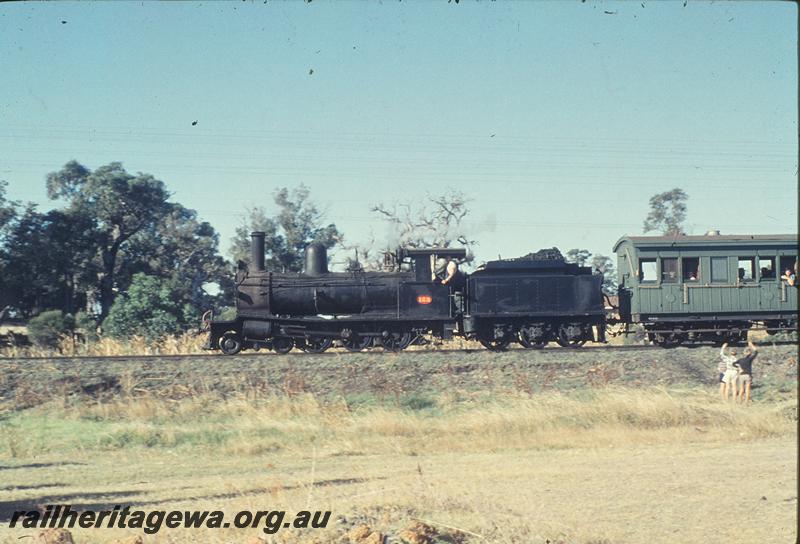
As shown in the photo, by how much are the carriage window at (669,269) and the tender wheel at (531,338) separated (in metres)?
4.14

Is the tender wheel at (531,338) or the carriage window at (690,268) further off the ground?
the carriage window at (690,268)

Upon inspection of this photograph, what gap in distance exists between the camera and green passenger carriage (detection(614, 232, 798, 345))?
23531mm

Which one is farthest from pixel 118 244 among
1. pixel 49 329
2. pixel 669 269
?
pixel 669 269

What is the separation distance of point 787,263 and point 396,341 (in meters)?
12.2

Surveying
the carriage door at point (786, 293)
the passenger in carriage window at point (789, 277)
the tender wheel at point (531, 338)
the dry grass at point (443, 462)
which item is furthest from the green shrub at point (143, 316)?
the passenger in carriage window at point (789, 277)

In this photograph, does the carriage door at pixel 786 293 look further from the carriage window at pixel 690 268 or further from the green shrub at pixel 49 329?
the green shrub at pixel 49 329

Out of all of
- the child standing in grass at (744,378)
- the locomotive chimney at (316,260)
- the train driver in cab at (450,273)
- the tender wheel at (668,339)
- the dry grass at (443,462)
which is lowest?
the dry grass at (443,462)

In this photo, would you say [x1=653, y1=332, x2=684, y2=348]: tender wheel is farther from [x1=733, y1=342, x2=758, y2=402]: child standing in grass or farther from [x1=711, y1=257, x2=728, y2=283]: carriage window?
[x1=733, y1=342, x2=758, y2=402]: child standing in grass

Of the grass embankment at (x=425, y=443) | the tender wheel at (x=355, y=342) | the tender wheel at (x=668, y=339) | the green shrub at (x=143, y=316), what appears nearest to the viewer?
the grass embankment at (x=425, y=443)

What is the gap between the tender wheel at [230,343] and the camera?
23.0 metres

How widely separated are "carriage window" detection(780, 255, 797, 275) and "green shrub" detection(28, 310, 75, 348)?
26143 mm

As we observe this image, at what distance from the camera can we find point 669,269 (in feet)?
78.8

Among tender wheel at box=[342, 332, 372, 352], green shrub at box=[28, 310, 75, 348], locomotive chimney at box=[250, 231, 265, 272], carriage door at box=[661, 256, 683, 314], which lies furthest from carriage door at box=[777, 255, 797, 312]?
green shrub at box=[28, 310, 75, 348]

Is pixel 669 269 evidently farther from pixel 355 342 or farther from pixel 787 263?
pixel 355 342
